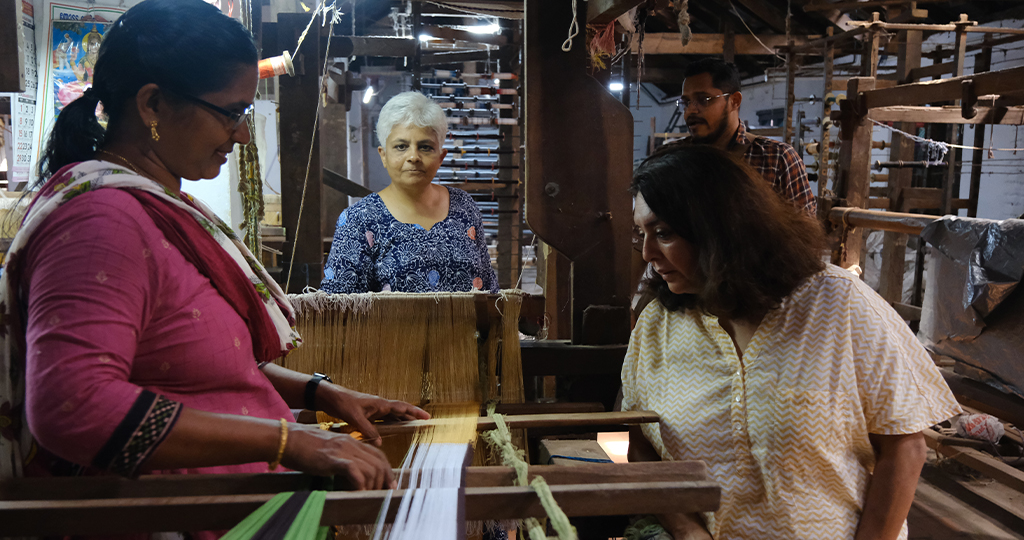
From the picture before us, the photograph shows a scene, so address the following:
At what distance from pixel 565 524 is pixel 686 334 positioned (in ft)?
2.89

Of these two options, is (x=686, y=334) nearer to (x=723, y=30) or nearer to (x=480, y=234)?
(x=480, y=234)

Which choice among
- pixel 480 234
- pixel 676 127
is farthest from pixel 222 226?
pixel 676 127

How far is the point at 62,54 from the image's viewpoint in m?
3.05

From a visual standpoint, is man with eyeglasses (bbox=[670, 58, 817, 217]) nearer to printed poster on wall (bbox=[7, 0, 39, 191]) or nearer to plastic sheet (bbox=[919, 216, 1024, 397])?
plastic sheet (bbox=[919, 216, 1024, 397])

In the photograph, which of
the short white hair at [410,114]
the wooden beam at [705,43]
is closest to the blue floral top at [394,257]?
the short white hair at [410,114]

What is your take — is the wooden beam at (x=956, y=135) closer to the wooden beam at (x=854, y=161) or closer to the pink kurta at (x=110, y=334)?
the wooden beam at (x=854, y=161)

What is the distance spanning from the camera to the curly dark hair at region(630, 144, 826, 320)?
1.47m

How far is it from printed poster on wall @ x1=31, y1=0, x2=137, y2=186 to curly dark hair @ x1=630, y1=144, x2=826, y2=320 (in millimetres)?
2912

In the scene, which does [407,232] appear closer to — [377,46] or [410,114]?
[410,114]

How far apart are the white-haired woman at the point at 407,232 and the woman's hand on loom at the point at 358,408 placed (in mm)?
1199

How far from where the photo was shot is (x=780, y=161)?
3.17 metres

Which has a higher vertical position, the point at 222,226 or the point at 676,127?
the point at 676,127

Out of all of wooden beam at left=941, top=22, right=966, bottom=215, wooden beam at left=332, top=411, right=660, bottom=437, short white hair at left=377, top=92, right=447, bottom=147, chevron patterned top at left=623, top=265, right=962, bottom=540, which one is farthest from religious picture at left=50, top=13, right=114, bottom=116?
wooden beam at left=941, top=22, right=966, bottom=215

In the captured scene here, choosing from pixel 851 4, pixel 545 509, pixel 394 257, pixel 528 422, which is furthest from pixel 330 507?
pixel 851 4
